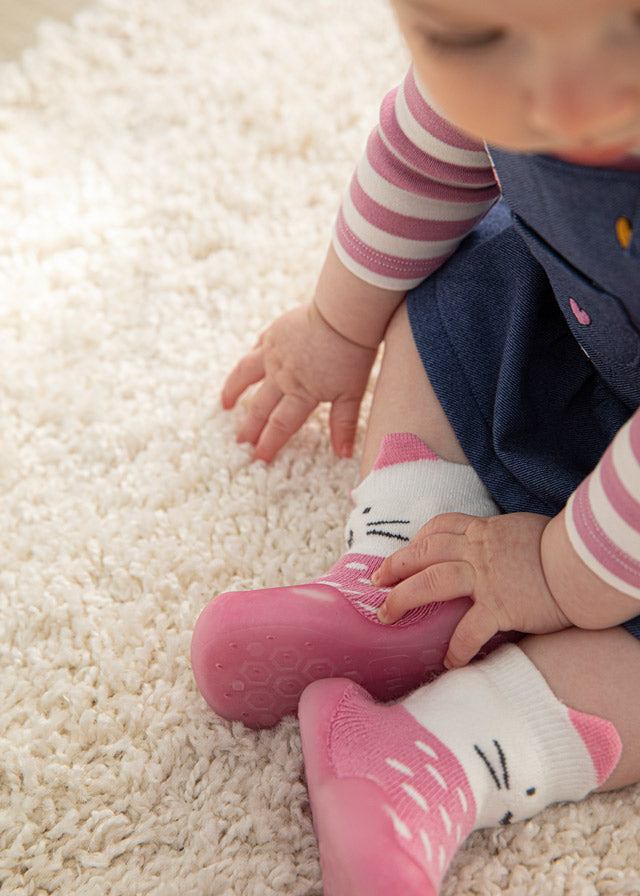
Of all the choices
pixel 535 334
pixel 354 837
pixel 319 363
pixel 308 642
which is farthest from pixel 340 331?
pixel 354 837

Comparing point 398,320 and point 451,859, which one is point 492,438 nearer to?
point 398,320

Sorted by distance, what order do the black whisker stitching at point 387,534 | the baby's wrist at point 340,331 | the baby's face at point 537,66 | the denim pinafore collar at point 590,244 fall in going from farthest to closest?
the baby's wrist at point 340,331 < the black whisker stitching at point 387,534 < the denim pinafore collar at point 590,244 < the baby's face at point 537,66

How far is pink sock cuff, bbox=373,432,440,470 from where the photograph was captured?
586mm

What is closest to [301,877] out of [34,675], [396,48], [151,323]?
[34,675]

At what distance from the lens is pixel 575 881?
48 centimetres

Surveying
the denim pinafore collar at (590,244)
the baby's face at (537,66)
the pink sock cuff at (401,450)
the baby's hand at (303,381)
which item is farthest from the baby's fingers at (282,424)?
the baby's face at (537,66)

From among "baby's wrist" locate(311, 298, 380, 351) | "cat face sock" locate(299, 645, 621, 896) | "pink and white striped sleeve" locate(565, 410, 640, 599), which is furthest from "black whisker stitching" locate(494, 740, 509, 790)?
"baby's wrist" locate(311, 298, 380, 351)

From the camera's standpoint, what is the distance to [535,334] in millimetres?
583

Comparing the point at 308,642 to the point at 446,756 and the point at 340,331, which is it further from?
the point at 340,331

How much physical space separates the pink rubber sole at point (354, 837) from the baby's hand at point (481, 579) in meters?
0.09

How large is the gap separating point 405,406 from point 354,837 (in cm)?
29

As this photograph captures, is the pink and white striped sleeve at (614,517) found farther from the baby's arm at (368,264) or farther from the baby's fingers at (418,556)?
the baby's arm at (368,264)

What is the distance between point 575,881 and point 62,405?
0.49 metres

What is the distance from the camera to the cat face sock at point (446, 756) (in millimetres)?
442
